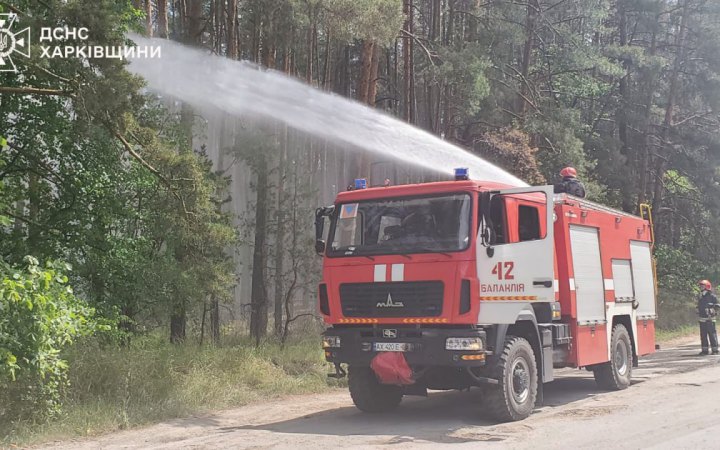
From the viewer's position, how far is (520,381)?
8.28 meters

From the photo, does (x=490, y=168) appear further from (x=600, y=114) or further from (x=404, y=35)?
(x=600, y=114)

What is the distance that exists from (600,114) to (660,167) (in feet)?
12.9

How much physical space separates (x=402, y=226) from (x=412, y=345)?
4.77 feet

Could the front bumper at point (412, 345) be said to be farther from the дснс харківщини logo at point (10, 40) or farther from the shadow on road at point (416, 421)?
the дснс харківщини logo at point (10, 40)

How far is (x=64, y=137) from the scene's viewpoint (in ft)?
32.7

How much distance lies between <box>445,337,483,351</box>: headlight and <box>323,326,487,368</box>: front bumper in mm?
43

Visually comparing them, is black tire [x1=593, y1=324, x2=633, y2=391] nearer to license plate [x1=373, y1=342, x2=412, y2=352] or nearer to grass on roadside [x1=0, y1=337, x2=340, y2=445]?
license plate [x1=373, y1=342, x2=412, y2=352]

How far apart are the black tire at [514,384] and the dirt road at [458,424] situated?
178mm

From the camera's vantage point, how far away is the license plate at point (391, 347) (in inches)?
306

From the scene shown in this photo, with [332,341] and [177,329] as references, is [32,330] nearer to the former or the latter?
[332,341]

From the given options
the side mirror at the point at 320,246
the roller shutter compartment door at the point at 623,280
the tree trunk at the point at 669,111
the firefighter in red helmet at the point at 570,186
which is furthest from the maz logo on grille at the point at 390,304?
the tree trunk at the point at 669,111

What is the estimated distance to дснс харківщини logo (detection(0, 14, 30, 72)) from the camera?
27.2 feet

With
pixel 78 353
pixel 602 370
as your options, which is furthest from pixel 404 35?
pixel 78 353

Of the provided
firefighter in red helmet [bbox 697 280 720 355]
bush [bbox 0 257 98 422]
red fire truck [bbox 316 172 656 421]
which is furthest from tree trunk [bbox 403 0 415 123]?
bush [bbox 0 257 98 422]
